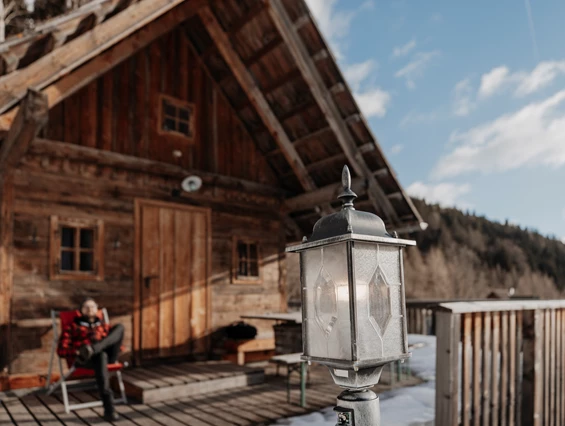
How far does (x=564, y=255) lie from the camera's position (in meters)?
37.2

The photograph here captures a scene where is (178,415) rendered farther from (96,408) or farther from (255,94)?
(255,94)

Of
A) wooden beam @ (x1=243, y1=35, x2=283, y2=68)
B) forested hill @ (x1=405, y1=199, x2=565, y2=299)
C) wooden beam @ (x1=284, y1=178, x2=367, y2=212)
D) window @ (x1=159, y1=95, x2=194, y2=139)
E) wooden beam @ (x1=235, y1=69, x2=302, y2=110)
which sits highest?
wooden beam @ (x1=243, y1=35, x2=283, y2=68)

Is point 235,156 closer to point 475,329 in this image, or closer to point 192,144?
point 192,144

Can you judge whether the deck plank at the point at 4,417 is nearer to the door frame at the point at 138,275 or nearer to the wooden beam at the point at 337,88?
the door frame at the point at 138,275

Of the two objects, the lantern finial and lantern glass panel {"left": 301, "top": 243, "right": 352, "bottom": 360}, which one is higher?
the lantern finial

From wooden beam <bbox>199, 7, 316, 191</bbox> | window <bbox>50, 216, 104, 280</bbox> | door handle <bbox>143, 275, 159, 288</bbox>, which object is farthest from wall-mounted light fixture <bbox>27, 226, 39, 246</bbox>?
wooden beam <bbox>199, 7, 316, 191</bbox>

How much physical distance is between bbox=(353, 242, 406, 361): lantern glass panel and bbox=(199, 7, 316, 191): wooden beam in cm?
619

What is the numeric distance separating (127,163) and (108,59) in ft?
5.23

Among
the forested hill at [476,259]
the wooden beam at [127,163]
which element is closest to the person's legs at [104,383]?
the wooden beam at [127,163]

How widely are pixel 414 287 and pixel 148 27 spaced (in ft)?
84.3

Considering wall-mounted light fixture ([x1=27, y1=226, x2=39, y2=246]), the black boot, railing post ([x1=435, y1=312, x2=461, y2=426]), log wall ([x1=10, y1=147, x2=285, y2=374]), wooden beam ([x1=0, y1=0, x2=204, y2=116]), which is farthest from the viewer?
wall-mounted light fixture ([x1=27, y1=226, x2=39, y2=246])

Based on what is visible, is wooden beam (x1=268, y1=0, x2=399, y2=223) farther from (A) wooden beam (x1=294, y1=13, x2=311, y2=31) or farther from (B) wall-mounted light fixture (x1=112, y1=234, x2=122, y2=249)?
(B) wall-mounted light fixture (x1=112, y1=234, x2=122, y2=249)

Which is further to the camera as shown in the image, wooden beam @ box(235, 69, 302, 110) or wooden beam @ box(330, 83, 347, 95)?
wooden beam @ box(235, 69, 302, 110)

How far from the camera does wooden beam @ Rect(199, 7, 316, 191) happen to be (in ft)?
25.6
